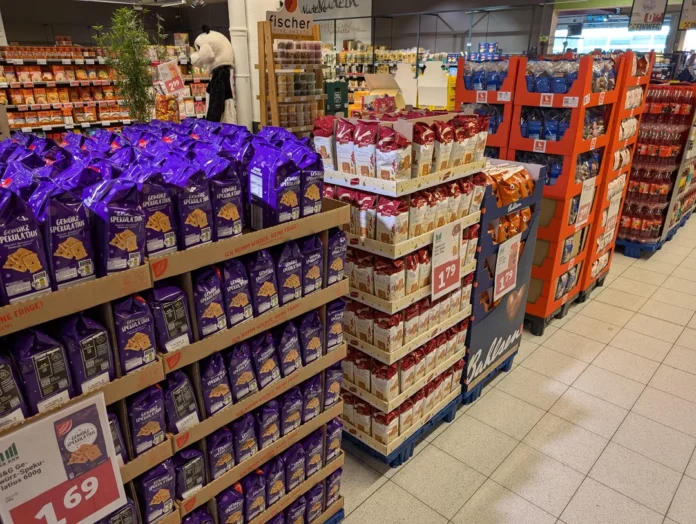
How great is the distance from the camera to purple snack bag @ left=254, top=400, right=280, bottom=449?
189cm

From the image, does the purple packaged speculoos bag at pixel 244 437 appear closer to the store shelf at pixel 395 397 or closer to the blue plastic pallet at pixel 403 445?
the store shelf at pixel 395 397

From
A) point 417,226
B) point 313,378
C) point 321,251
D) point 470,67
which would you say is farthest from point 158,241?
point 470,67

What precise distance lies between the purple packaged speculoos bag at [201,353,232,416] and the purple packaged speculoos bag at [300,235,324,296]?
0.40m

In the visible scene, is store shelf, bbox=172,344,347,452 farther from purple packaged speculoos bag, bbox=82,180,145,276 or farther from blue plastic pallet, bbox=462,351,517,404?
blue plastic pallet, bbox=462,351,517,404

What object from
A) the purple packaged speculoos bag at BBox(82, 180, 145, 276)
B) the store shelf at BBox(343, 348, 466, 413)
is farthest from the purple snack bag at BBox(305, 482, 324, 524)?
the purple packaged speculoos bag at BBox(82, 180, 145, 276)

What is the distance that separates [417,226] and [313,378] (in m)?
0.85

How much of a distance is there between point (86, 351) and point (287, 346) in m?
0.74

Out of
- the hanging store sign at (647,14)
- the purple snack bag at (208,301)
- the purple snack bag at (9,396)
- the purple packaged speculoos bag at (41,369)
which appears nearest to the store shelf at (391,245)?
the purple snack bag at (208,301)

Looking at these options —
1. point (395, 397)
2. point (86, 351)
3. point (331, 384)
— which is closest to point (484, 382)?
point (395, 397)

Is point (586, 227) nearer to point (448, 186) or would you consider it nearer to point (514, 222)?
point (514, 222)

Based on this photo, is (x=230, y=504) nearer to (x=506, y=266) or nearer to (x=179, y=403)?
(x=179, y=403)

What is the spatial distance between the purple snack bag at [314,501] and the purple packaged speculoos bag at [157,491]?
2.47 ft

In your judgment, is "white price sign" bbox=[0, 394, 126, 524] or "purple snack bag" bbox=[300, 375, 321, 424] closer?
"white price sign" bbox=[0, 394, 126, 524]

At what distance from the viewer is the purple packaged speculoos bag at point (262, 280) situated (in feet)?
5.52
